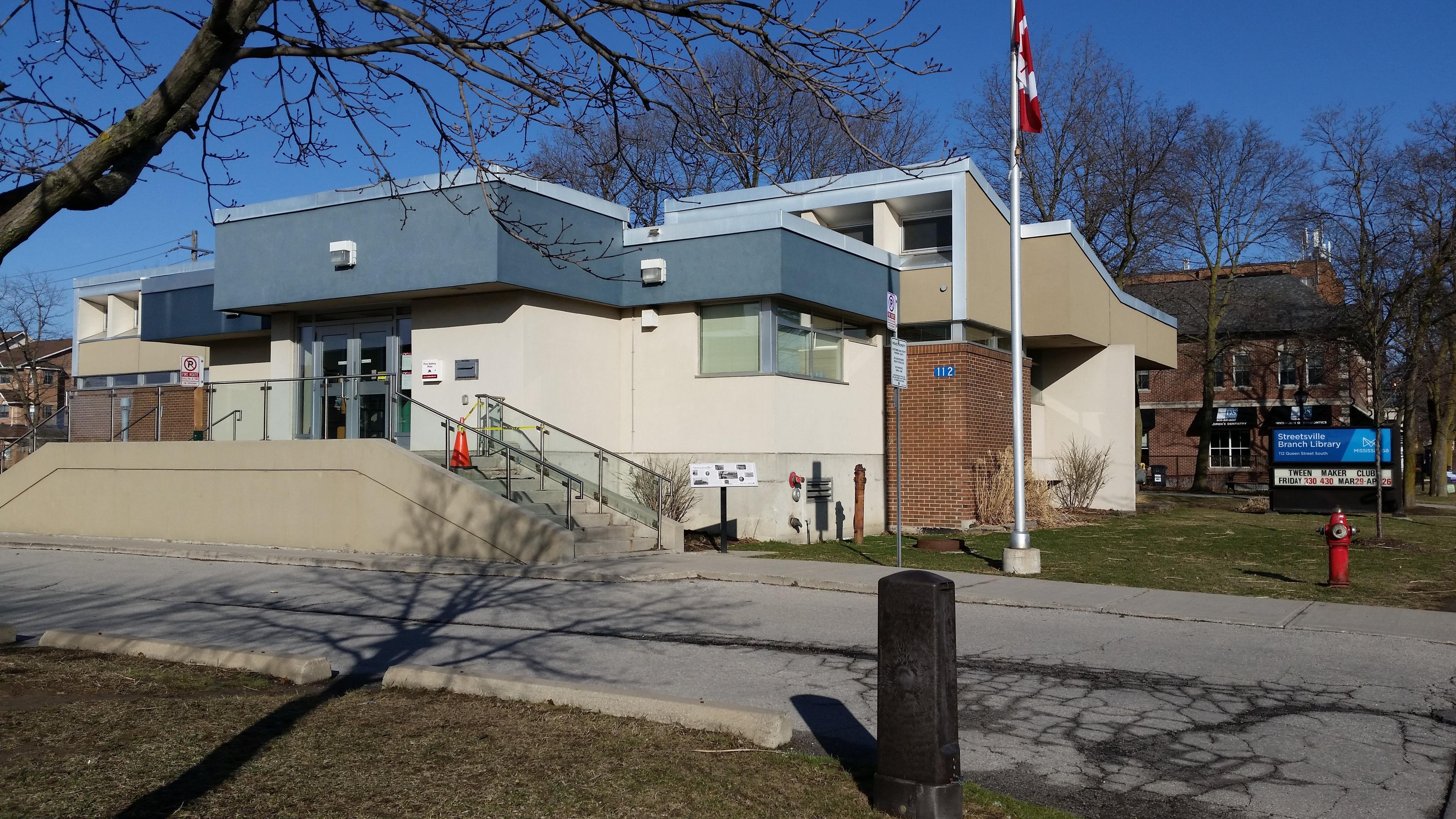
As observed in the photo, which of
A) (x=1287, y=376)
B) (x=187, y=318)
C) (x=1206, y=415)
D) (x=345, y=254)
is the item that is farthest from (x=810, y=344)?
(x=1287, y=376)

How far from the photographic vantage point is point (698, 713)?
6133mm

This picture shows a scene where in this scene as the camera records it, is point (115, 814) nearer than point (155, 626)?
Yes

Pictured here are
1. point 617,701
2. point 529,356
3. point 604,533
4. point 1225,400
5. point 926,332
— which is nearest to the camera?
point 617,701

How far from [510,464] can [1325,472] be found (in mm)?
20183

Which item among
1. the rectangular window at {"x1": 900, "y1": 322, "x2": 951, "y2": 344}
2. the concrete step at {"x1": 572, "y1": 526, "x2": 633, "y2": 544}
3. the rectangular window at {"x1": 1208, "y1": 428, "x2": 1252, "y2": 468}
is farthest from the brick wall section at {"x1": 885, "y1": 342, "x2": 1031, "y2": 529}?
the rectangular window at {"x1": 1208, "y1": 428, "x2": 1252, "y2": 468}

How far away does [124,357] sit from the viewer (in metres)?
33.2

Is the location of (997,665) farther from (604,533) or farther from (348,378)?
(348,378)

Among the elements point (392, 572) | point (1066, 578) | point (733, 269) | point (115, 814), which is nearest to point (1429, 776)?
point (115, 814)

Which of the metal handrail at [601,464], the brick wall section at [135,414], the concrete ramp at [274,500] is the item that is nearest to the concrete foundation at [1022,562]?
the metal handrail at [601,464]

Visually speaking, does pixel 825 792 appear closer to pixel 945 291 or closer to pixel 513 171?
pixel 513 171

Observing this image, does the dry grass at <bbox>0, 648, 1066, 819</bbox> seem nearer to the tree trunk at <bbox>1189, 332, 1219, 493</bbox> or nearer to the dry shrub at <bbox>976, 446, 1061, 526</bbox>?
the dry shrub at <bbox>976, 446, 1061, 526</bbox>

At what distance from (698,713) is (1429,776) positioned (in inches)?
149

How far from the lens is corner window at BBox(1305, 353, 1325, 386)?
38.8 m

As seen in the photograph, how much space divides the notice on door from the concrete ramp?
19.7 m
